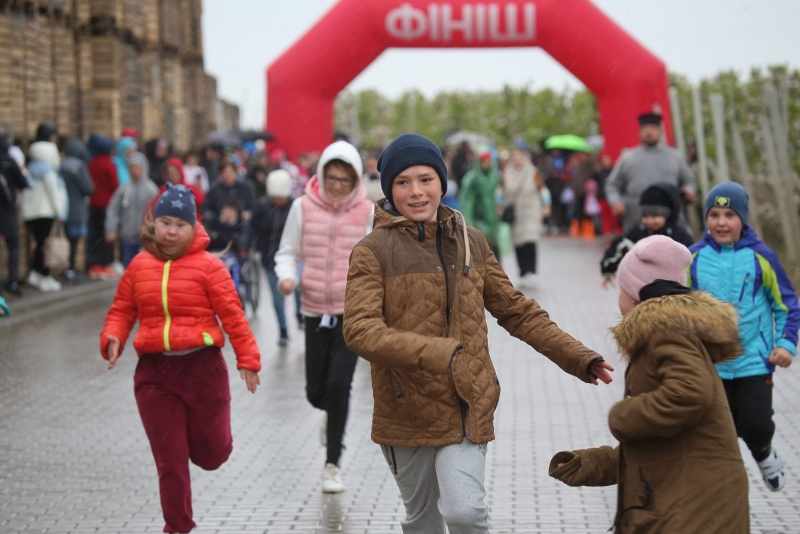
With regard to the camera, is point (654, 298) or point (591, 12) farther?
point (591, 12)

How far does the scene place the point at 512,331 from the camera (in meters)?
4.64

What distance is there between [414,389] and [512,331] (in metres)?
0.51

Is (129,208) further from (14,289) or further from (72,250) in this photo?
(14,289)

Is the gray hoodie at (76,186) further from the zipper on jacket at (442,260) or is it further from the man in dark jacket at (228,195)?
the zipper on jacket at (442,260)

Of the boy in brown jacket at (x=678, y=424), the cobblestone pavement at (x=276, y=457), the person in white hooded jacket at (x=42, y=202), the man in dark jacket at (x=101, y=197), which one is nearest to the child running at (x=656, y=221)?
the cobblestone pavement at (x=276, y=457)

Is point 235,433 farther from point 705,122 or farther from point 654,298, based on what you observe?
point 705,122

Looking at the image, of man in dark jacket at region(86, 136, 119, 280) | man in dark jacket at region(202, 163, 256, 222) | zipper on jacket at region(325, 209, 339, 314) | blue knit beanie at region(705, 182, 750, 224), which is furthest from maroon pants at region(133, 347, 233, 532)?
man in dark jacket at region(86, 136, 119, 280)

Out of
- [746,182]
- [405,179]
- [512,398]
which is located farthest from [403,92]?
[405,179]

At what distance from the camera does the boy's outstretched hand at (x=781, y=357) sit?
19.6 feet

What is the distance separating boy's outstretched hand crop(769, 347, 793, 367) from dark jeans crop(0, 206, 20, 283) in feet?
36.6

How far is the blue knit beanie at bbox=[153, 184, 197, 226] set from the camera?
5695mm

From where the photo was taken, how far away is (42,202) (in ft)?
53.7

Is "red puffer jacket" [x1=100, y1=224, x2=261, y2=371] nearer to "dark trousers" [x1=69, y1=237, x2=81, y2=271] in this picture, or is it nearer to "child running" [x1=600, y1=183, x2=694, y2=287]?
"child running" [x1=600, y1=183, x2=694, y2=287]

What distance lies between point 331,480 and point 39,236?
→ 1081cm
